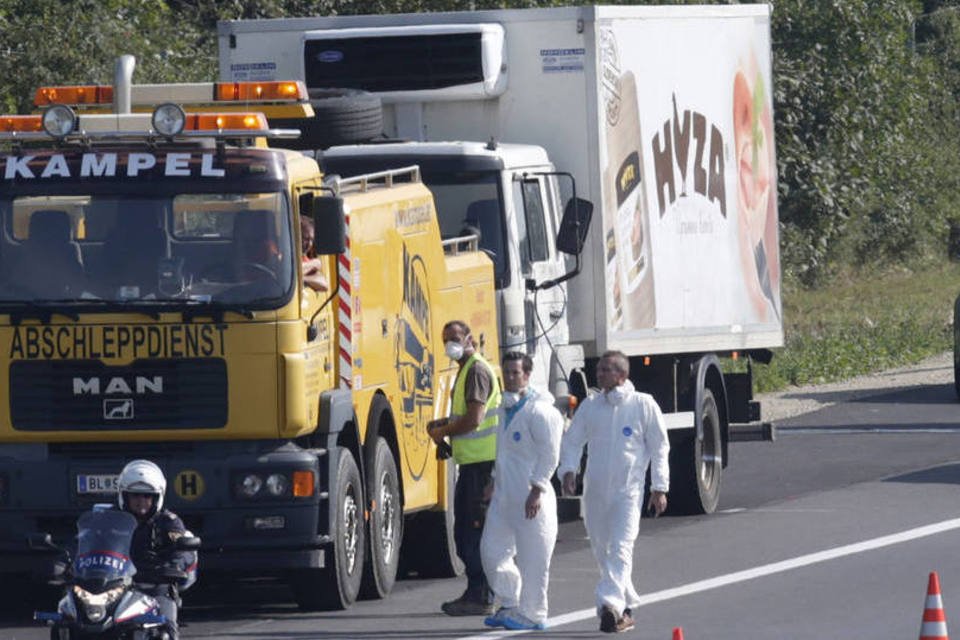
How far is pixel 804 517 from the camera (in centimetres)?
1823

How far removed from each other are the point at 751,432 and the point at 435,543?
5.82m

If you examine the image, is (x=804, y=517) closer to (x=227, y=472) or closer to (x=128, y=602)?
(x=227, y=472)

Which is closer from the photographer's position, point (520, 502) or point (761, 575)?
point (520, 502)

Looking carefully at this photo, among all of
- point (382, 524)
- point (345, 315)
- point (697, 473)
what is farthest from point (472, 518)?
point (697, 473)

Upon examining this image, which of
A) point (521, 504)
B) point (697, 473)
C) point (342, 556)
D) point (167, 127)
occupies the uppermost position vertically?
Answer: point (167, 127)

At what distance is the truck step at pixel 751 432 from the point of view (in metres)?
20.7

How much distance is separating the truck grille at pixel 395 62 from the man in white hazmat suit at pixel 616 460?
530 centimetres

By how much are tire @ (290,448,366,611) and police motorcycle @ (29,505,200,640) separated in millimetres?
3646

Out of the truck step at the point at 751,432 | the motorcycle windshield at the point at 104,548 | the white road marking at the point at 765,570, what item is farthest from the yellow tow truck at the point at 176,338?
the truck step at the point at 751,432

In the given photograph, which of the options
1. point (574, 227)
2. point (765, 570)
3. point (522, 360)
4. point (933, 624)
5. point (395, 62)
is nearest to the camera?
point (933, 624)

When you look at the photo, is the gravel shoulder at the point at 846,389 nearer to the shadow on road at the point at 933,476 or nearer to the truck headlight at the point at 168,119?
the shadow on road at the point at 933,476

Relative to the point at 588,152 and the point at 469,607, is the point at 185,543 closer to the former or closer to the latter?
the point at 469,607

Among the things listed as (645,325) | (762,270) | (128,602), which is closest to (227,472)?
(128,602)

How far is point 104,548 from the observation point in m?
9.61
